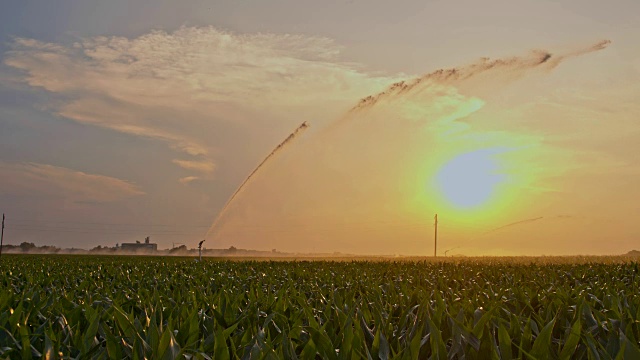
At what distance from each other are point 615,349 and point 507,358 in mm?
1137

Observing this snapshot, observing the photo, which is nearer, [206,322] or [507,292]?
[206,322]

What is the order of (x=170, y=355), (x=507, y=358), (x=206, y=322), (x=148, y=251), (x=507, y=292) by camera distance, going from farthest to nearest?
(x=148, y=251)
(x=507, y=292)
(x=206, y=322)
(x=507, y=358)
(x=170, y=355)

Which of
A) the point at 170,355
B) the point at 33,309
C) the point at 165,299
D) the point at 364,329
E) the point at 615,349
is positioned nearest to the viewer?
the point at 170,355

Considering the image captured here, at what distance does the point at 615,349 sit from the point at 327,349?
2.11 m

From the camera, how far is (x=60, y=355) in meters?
4.09

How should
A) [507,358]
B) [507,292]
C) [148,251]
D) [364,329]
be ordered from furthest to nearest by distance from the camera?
1. [148,251]
2. [507,292]
3. [364,329]
4. [507,358]

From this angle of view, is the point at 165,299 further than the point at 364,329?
Yes

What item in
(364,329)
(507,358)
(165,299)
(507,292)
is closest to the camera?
(507,358)

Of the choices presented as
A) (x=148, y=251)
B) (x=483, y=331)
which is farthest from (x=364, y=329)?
(x=148, y=251)

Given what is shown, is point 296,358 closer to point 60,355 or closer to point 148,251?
point 60,355

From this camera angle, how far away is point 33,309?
255 inches

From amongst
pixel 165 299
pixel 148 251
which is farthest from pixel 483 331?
pixel 148 251

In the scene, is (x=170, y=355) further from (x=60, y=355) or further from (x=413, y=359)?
(x=413, y=359)

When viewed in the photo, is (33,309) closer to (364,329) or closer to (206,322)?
(206,322)
